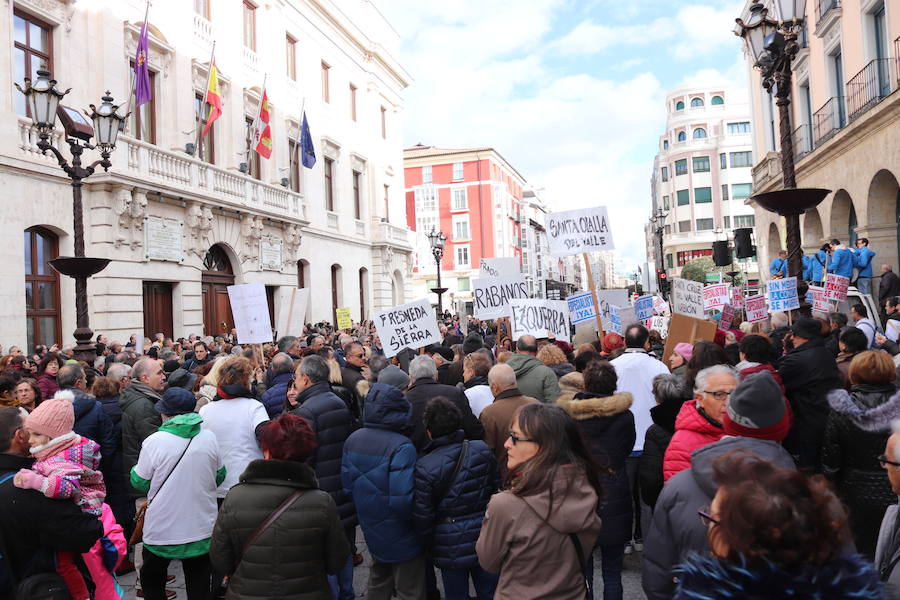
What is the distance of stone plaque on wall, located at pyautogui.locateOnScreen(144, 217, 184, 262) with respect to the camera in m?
17.1

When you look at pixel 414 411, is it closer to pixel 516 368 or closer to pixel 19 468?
pixel 516 368

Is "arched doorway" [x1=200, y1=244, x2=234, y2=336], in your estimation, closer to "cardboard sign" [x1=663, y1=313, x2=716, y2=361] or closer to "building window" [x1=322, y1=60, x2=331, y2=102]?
"building window" [x1=322, y1=60, x2=331, y2=102]

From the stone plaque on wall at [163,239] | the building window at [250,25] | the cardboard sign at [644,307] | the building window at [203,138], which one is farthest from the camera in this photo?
the building window at [250,25]

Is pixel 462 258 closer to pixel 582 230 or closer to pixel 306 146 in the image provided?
pixel 306 146

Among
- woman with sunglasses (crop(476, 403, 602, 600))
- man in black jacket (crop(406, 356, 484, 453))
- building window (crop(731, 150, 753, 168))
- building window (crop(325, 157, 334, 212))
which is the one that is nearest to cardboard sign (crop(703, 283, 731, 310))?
man in black jacket (crop(406, 356, 484, 453))

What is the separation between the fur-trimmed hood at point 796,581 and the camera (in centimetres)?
165

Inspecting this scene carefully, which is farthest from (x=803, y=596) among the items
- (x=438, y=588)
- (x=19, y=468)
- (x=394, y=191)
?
(x=394, y=191)

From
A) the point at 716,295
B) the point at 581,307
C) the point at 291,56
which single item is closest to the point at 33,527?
the point at 581,307

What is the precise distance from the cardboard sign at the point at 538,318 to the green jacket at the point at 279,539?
18.3 feet

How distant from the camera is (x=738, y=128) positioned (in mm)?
69500

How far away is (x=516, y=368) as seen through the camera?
20.7 feet

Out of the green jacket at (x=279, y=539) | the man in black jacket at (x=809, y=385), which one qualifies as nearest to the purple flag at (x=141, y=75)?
the green jacket at (x=279, y=539)

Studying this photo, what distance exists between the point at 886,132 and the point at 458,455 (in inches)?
558

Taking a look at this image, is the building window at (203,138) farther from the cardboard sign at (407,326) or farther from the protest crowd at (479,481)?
the protest crowd at (479,481)
